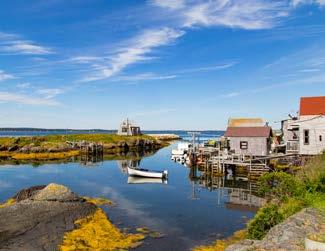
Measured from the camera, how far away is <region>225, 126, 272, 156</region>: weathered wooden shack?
5306 cm

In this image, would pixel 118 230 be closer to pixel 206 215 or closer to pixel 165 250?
pixel 165 250

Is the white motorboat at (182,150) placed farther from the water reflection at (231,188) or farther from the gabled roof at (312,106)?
the gabled roof at (312,106)

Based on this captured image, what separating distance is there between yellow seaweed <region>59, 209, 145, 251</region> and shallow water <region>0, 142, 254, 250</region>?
115 cm

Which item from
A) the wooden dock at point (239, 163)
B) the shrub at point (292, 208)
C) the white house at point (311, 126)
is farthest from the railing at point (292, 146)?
the shrub at point (292, 208)

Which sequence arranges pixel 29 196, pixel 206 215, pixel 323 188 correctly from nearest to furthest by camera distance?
pixel 323 188
pixel 206 215
pixel 29 196

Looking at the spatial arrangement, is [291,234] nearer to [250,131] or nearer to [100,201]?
[100,201]

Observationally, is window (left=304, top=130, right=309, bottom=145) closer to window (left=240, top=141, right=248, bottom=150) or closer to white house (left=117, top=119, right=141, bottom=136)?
window (left=240, top=141, right=248, bottom=150)

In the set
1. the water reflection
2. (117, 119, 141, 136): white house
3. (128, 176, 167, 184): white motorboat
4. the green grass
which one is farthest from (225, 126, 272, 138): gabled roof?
(117, 119, 141, 136): white house

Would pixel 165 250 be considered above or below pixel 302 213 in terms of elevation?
below

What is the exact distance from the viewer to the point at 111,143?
334ft

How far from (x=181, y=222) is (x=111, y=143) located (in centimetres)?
7530

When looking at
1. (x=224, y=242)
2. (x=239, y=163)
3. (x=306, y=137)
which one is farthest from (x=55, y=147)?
(x=224, y=242)

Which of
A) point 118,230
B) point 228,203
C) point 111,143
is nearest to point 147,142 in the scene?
point 111,143

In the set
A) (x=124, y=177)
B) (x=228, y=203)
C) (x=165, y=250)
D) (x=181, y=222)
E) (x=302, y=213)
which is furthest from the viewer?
(x=124, y=177)
